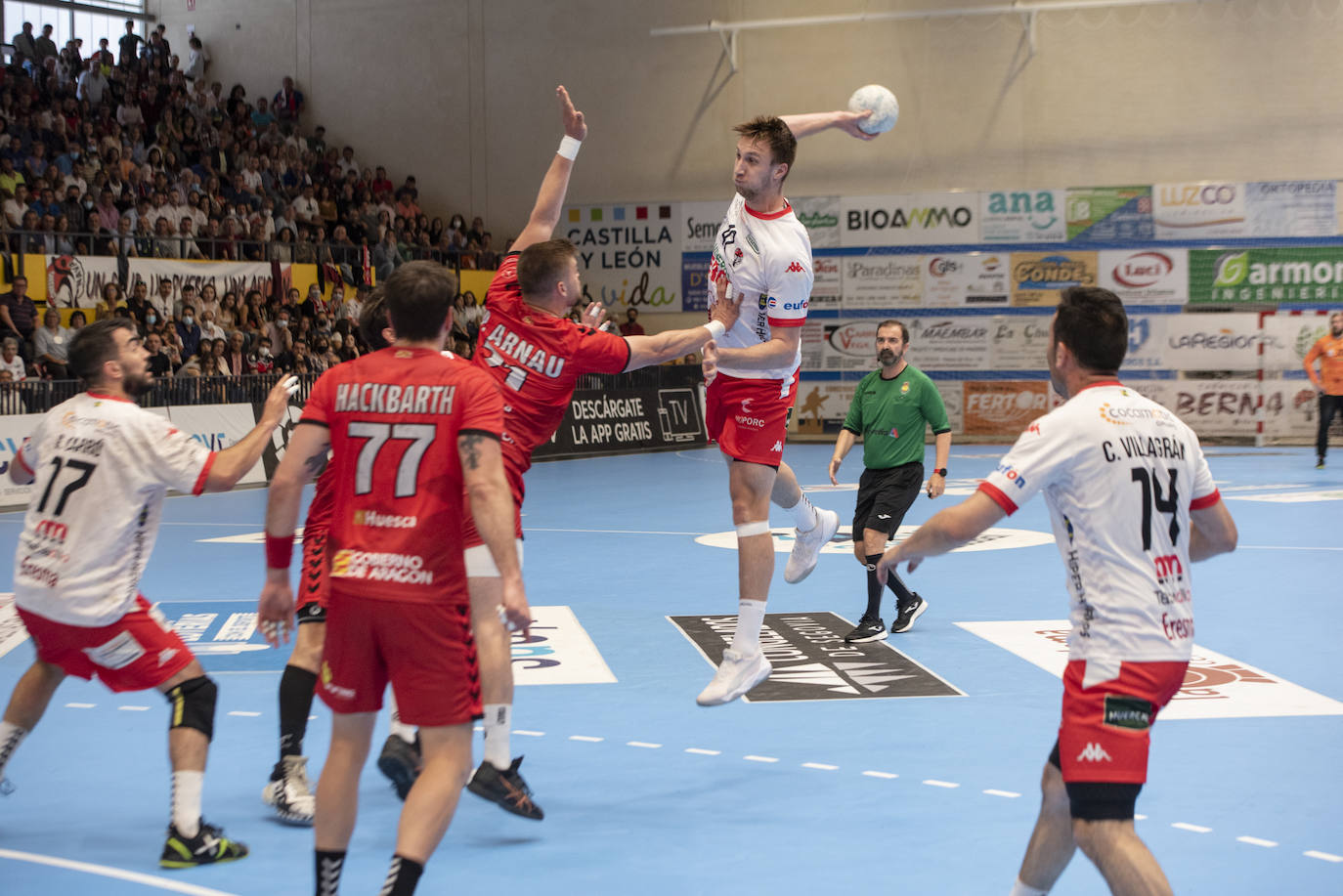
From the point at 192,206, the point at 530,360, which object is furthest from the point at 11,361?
the point at 530,360

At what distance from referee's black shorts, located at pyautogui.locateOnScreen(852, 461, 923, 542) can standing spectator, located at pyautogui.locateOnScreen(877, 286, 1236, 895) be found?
4.93 metres

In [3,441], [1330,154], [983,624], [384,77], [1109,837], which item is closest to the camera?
[1109,837]

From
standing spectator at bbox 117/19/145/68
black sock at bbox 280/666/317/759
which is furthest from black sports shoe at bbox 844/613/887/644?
standing spectator at bbox 117/19/145/68

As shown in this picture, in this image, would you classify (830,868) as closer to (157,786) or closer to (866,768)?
(866,768)

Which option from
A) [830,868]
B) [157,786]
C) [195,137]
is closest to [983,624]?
[830,868]

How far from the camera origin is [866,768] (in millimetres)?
5738

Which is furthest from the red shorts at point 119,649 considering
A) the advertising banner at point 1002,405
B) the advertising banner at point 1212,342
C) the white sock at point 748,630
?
the advertising banner at point 1212,342

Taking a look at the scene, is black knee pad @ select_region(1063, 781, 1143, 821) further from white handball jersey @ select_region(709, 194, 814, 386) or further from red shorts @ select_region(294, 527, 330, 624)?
white handball jersey @ select_region(709, 194, 814, 386)

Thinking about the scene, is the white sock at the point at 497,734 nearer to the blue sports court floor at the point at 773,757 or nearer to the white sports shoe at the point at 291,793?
the blue sports court floor at the point at 773,757

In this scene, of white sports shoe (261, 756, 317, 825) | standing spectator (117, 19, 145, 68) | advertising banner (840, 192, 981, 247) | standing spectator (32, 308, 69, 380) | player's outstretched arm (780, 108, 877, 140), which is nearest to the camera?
white sports shoe (261, 756, 317, 825)

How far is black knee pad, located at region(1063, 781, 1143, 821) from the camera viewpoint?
3.33m

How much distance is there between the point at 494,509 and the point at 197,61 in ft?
94.8

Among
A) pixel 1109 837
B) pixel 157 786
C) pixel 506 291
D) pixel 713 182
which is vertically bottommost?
pixel 157 786

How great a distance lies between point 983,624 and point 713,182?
19.1m
